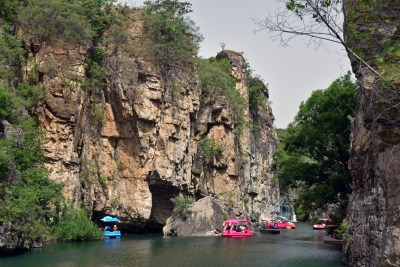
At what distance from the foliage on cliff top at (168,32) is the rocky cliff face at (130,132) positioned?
3.31 ft

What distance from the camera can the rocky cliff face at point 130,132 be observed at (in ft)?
91.4

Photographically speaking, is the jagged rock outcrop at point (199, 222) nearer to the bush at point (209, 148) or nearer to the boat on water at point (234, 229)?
the boat on water at point (234, 229)

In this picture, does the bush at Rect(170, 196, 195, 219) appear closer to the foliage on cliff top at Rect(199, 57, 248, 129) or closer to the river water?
the river water

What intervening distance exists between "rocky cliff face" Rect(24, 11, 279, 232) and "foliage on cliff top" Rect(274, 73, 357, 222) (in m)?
10.5

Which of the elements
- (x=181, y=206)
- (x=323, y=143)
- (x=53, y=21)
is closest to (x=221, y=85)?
(x=181, y=206)

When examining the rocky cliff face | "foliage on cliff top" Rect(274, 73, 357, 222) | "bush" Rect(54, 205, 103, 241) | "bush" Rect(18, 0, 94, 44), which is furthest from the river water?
"bush" Rect(18, 0, 94, 44)

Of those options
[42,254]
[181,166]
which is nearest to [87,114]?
[181,166]

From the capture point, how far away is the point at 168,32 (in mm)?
36219

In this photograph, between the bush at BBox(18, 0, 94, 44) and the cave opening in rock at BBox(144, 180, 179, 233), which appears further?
the cave opening in rock at BBox(144, 180, 179, 233)

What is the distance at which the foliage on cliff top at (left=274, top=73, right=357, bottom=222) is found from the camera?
25.7 metres

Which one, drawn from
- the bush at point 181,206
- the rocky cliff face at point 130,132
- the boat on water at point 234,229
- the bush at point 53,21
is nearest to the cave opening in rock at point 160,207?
the rocky cliff face at point 130,132

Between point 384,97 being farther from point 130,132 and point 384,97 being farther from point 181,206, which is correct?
point 181,206

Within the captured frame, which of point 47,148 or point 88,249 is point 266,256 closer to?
point 88,249

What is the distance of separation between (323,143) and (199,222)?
1251 centimetres
